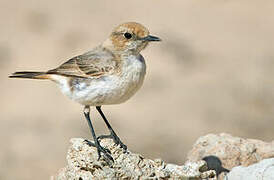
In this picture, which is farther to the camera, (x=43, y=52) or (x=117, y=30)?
(x=43, y=52)

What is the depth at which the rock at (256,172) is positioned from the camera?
7.39 m

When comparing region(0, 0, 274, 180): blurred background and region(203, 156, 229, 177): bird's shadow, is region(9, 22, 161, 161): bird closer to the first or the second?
region(203, 156, 229, 177): bird's shadow

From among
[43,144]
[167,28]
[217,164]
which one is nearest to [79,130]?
[43,144]

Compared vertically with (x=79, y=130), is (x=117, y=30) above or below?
above

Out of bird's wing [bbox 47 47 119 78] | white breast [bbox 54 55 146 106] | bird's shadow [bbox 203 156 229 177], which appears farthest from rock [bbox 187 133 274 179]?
bird's wing [bbox 47 47 119 78]

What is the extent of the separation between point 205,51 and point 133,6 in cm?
316

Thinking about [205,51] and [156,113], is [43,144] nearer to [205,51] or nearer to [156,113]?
[156,113]

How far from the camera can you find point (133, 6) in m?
19.5

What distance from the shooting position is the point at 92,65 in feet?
26.7

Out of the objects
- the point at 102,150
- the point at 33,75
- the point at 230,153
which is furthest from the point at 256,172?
the point at 33,75

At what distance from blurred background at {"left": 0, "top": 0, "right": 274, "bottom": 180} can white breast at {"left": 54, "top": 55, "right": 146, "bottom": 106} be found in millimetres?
4801

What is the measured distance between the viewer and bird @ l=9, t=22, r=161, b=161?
25.8 feet

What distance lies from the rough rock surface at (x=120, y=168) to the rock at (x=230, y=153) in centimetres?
113

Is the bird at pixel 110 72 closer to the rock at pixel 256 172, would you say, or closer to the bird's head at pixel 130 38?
the bird's head at pixel 130 38
